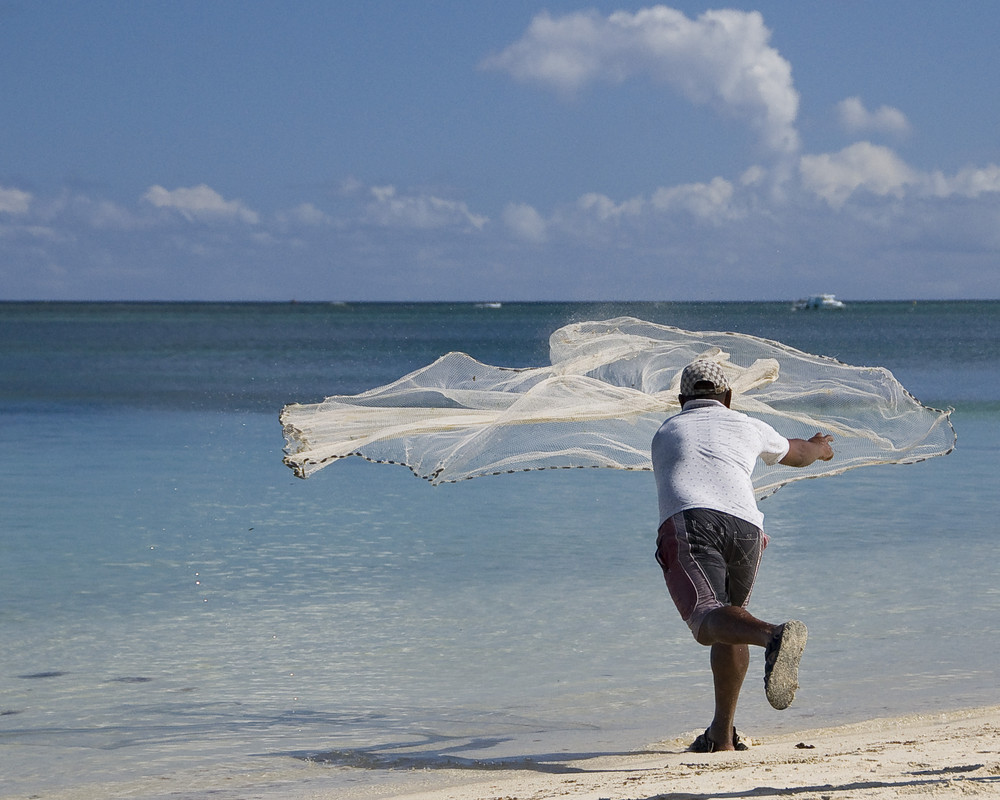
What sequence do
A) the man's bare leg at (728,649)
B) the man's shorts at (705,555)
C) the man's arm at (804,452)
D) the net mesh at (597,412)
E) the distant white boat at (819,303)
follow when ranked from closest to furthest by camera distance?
1. the man's bare leg at (728,649)
2. the man's shorts at (705,555)
3. the man's arm at (804,452)
4. the net mesh at (597,412)
5. the distant white boat at (819,303)

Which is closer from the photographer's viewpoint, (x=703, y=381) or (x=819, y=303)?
(x=703, y=381)

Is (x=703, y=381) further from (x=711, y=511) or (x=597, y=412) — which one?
(x=597, y=412)

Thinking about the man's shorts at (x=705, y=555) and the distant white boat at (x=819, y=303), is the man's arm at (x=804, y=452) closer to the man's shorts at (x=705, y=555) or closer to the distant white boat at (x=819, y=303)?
the man's shorts at (x=705, y=555)

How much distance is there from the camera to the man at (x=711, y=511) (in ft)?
13.4

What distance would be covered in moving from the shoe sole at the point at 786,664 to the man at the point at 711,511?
0.73ft

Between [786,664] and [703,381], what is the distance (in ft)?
3.59

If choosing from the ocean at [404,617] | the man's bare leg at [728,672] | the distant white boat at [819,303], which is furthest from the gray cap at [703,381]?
the distant white boat at [819,303]

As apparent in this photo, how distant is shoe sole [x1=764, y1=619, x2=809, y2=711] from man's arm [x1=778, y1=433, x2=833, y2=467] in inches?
34.9

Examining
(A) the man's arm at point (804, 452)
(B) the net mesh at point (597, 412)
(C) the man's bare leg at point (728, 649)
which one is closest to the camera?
(C) the man's bare leg at point (728, 649)

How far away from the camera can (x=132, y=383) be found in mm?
31984

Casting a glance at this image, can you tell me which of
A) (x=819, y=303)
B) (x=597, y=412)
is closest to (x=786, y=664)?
(x=597, y=412)

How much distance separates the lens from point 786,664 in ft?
12.2

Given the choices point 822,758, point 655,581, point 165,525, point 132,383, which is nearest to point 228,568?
point 165,525

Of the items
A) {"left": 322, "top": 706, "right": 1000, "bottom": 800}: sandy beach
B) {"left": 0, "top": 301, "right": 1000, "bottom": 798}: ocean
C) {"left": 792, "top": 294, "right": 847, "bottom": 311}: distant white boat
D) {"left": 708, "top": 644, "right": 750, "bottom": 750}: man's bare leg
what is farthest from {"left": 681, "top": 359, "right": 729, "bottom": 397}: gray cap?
{"left": 792, "top": 294, "right": 847, "bottom": 311}: distant white boat
